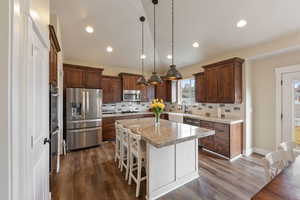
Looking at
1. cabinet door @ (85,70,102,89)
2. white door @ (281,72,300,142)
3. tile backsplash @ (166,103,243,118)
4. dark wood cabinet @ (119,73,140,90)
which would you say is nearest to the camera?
white door @ (281,72,300,142)

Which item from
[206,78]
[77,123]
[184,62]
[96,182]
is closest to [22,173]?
[96,182]

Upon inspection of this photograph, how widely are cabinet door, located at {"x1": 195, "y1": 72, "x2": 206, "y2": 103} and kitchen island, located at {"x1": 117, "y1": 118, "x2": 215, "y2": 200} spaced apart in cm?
215

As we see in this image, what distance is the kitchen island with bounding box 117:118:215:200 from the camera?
1938mm

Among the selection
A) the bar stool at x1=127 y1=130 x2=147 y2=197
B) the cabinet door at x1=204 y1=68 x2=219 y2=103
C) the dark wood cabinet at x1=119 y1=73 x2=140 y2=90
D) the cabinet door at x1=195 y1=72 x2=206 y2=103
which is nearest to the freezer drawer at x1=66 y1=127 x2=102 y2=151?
the dark wood cabinet at x1=119 y1=73 x2=140 y2=90

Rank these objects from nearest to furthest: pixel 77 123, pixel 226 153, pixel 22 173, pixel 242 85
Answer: pixel 22 173 → pixel 226 153 → pixel 242 85 → pixel 77 123

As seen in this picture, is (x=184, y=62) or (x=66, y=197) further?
(x=184, y=62)

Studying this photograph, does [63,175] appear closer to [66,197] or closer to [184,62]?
[66,197]

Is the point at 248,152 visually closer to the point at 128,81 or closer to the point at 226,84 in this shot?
the point at 226,84

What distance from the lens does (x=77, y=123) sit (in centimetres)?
380

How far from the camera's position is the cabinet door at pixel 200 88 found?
426 cm

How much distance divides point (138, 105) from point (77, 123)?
2.66m

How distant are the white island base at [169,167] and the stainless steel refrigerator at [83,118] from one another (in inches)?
105

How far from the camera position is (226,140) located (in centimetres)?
326

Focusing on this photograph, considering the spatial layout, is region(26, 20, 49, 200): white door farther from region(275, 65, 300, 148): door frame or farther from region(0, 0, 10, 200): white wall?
region(275, 65, 300, 148): door frame
